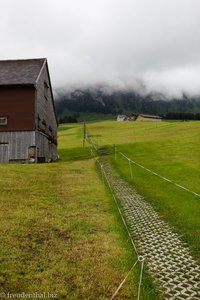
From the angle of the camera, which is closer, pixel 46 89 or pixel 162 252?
pixel 162 252

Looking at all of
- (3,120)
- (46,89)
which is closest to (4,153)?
(3,120)

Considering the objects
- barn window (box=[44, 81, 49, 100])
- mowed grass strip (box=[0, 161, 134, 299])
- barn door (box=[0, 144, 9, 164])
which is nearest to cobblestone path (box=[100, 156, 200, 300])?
mowed grass strip (box=[0, 161, 134, 299])

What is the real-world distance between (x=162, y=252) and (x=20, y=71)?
130 feet

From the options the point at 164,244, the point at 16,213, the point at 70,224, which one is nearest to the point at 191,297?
the point at 164,244

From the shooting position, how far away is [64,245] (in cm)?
1297

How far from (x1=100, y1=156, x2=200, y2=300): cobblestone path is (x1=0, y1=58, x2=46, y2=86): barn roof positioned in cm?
2886

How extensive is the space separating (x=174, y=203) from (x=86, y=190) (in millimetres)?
5948

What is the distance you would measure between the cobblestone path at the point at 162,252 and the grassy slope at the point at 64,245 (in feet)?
1.82

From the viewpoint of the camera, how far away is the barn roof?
45500 mm

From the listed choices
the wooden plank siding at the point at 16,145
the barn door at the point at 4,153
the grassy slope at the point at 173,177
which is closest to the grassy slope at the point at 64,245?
the grassy slope at the point at 173,177

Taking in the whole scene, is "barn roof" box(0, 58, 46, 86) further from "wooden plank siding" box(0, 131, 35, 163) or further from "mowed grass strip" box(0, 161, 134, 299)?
"mowed grass strip" box(0, 161, 134, 299)

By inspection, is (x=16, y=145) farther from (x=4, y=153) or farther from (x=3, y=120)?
(x=3, y=120)

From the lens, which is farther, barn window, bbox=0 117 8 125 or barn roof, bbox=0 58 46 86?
barn roof, bbox=0 58 46 86

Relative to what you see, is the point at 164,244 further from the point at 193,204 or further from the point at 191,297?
the point at 193,204
